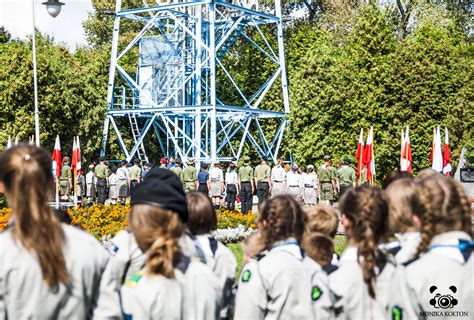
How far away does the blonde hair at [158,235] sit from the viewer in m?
4.30

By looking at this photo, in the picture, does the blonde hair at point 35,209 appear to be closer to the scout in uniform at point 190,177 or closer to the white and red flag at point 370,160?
the white and red flag at point 370,160

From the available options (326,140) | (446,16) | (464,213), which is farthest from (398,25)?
(464,213)

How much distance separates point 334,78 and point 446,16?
32.6 ft

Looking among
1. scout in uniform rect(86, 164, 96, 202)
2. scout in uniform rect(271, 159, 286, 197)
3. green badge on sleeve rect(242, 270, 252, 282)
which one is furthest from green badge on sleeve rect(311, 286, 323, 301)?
scout in uniform rect(86, 164, 96, 202)

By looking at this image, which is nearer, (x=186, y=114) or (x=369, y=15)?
(x=186, y=114)

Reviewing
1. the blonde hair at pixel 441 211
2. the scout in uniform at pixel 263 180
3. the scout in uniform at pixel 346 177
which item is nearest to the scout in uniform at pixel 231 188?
the scout in uniform at pixel 263 180

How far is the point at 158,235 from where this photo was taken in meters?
4.36

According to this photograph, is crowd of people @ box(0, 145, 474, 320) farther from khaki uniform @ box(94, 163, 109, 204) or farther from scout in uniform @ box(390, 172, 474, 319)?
khaki uniform @ box(94, 163, 109, 204)

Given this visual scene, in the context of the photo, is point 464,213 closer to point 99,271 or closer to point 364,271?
point 364,271

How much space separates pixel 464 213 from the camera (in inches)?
193

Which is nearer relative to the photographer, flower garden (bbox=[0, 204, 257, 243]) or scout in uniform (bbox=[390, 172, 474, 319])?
scout in uniform (bbox=[390, 172, 474, 319])

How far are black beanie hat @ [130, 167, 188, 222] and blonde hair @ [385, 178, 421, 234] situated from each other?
1.52 m

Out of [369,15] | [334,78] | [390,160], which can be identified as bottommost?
[390,160]

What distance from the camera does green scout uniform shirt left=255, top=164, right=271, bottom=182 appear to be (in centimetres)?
2531
